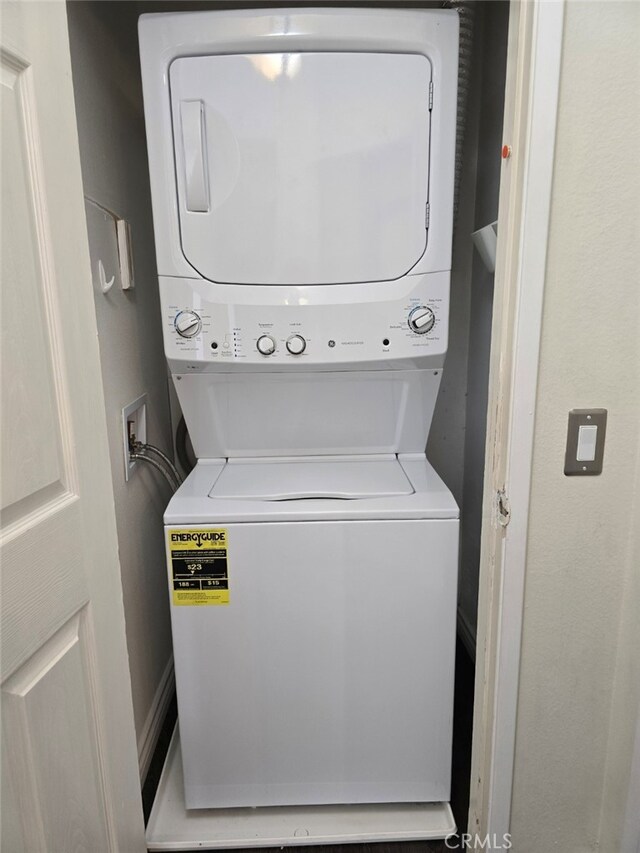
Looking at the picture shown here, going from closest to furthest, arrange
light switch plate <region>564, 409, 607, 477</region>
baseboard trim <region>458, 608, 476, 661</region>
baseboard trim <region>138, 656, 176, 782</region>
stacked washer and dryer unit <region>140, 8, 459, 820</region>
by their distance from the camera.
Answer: light switch plate <region>564, 409, 607, 477</region> < stacked washer and dryer unit <region>140, 8, 459, 820</region> < baseboard trim <region>138, 656, 176, 782</region> < baseboard trim <region>458, 608, 476, 661</region>

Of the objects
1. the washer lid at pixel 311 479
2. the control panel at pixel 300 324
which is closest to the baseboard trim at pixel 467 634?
the washer lid at pixel 311 479

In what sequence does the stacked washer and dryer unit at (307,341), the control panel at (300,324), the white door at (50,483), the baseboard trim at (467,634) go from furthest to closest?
the baseboard trim at (467,634), the control panel at (300,324), the stacked washer and dryer unit at (307,341), the white door at (50,483)

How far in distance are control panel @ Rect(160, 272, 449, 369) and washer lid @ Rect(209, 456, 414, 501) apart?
0.29m

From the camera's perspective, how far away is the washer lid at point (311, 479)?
4.17 feet

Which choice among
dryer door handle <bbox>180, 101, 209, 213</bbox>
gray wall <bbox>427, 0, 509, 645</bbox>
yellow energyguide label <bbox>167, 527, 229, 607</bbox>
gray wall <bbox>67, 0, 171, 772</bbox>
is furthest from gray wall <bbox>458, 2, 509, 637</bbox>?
gray wall <bbox>67, 0, 171, 772</bbox>

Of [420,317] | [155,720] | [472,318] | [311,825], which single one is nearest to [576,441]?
[420,317]

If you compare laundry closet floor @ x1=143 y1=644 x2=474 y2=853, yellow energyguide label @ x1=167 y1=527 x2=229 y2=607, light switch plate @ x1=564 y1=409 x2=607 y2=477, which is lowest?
laundry closet floor @ x1=143 y1=644 x2=474 y2=853

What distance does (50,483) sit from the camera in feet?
2.49

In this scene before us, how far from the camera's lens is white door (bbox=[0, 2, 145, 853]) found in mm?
672

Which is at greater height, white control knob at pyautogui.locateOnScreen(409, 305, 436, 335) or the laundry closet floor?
white control knob at pyautogui.locateOnScreen(409, 305, 436, 335)

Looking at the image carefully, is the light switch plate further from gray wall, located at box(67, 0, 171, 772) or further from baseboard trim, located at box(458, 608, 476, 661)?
baseboard trim, located at box(458, 608, 476, 661)

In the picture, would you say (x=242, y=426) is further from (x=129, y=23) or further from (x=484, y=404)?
(x=129, y=23)

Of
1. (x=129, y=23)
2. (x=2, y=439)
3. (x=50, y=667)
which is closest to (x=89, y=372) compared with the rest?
(x=2, y=439)

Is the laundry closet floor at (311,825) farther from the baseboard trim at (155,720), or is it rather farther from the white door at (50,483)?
the white door at (50,483)
